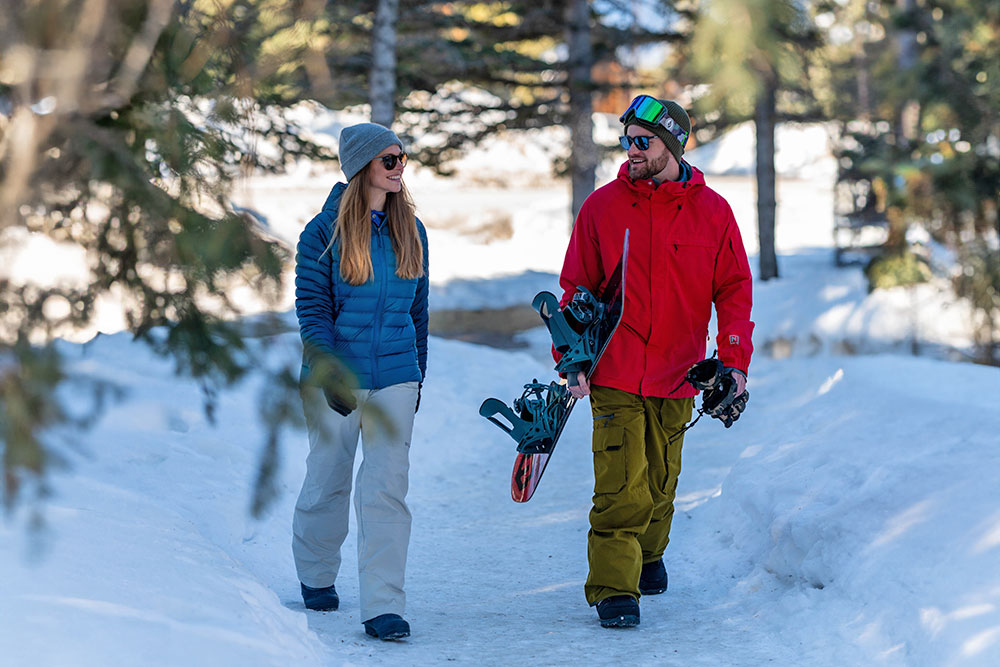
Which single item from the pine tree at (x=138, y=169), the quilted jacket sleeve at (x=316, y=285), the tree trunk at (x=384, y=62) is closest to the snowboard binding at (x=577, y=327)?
the quilted jacket sleeve at (x=316, y=285)

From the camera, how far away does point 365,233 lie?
178 inches

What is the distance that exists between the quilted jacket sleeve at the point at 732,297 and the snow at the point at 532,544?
3.06 feet

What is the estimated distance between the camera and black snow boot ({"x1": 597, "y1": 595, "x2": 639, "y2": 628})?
4.59 m

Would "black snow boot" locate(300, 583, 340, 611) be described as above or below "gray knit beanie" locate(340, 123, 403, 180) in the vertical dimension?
below

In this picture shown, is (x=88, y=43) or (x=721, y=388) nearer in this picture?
(x=88, y=43)

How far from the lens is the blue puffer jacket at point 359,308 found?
447cm

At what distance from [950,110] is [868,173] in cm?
469

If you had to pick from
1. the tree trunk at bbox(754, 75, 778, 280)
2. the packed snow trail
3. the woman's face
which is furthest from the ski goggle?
the tree trunk at bbox(754, 75, 778, 280)

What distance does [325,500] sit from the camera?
4730 millimetres

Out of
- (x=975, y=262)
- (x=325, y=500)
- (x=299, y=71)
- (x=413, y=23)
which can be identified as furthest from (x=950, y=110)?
(x=299, y=71)

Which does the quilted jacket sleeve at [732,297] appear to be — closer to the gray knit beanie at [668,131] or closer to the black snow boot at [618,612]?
the gray knit beanie at [668,131]

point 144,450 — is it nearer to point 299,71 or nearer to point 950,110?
point 299,71

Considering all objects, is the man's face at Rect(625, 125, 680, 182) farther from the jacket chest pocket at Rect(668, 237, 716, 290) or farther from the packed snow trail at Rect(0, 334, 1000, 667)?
the packed snow trail at Rect(0, 334, 1000, 667)

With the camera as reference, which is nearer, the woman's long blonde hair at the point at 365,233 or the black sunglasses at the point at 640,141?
the woman's long blonde hair at the point at 365,233
